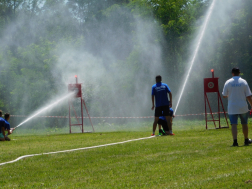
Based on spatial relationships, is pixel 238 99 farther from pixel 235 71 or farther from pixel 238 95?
pixel 235 71

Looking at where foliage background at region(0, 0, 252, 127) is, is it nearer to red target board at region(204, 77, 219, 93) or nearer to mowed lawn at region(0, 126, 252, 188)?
red target board at region(204, 77, 219, 93)

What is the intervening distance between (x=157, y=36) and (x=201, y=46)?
15.5ft

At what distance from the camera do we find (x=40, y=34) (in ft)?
158

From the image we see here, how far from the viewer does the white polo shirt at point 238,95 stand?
8.41 meters

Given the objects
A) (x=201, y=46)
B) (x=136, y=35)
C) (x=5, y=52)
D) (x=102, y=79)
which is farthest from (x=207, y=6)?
(x=5, y=52)

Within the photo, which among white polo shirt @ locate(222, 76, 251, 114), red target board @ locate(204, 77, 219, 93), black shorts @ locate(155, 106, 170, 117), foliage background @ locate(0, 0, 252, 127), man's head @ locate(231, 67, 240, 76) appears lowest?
black shorts @ locate(155, 106, 170, 117)

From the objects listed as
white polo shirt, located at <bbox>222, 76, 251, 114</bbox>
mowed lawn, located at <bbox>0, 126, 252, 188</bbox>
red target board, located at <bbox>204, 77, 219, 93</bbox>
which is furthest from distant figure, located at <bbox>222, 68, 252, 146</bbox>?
red target board, located at <bbox>204, 77, 219, 93</bbox>

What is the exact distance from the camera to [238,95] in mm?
8469

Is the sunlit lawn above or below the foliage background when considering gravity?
below

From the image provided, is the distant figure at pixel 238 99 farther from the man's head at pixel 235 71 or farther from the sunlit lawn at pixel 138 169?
the sunlit lawn at pixel 138 169

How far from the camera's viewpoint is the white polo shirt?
8.41m

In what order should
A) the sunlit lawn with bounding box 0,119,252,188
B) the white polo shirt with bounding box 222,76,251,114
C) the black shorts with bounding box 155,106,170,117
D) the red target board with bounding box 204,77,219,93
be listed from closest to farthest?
1. the sunlit lawn with bounding box 0,119,252,188
2. the white polo shirt with bounding box 222,76,251,114
3. the black shorts with bounding box 155,106,170,117
4. the red target board with bounding box 204,77,219,93

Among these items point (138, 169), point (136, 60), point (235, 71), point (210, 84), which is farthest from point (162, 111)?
point (136, 60)

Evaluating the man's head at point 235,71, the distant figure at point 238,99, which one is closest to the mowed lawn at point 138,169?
the distant figure at point 238,99
